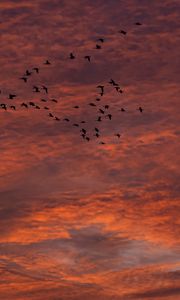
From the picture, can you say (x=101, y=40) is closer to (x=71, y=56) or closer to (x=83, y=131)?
(x=71, y=56)

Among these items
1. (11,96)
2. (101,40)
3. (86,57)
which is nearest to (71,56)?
(86,57)

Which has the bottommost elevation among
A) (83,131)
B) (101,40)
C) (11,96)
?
(83,131)

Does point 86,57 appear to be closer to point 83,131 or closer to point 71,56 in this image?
point 71,56

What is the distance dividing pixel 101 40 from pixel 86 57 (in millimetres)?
4949

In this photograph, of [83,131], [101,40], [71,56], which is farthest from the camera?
[83,131]

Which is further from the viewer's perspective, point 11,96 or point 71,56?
point 11,96

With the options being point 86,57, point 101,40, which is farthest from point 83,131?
point 101,40

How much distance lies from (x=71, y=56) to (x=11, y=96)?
58.9 ft

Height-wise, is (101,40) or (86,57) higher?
(101,40)

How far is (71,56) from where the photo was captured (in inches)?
1454

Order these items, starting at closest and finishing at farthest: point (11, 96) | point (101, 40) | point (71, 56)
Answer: point (71, 56) → point (101, 40) → point (11, 96)

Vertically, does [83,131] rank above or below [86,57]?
below

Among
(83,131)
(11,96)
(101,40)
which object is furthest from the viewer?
(83,131)

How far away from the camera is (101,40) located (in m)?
40.0
